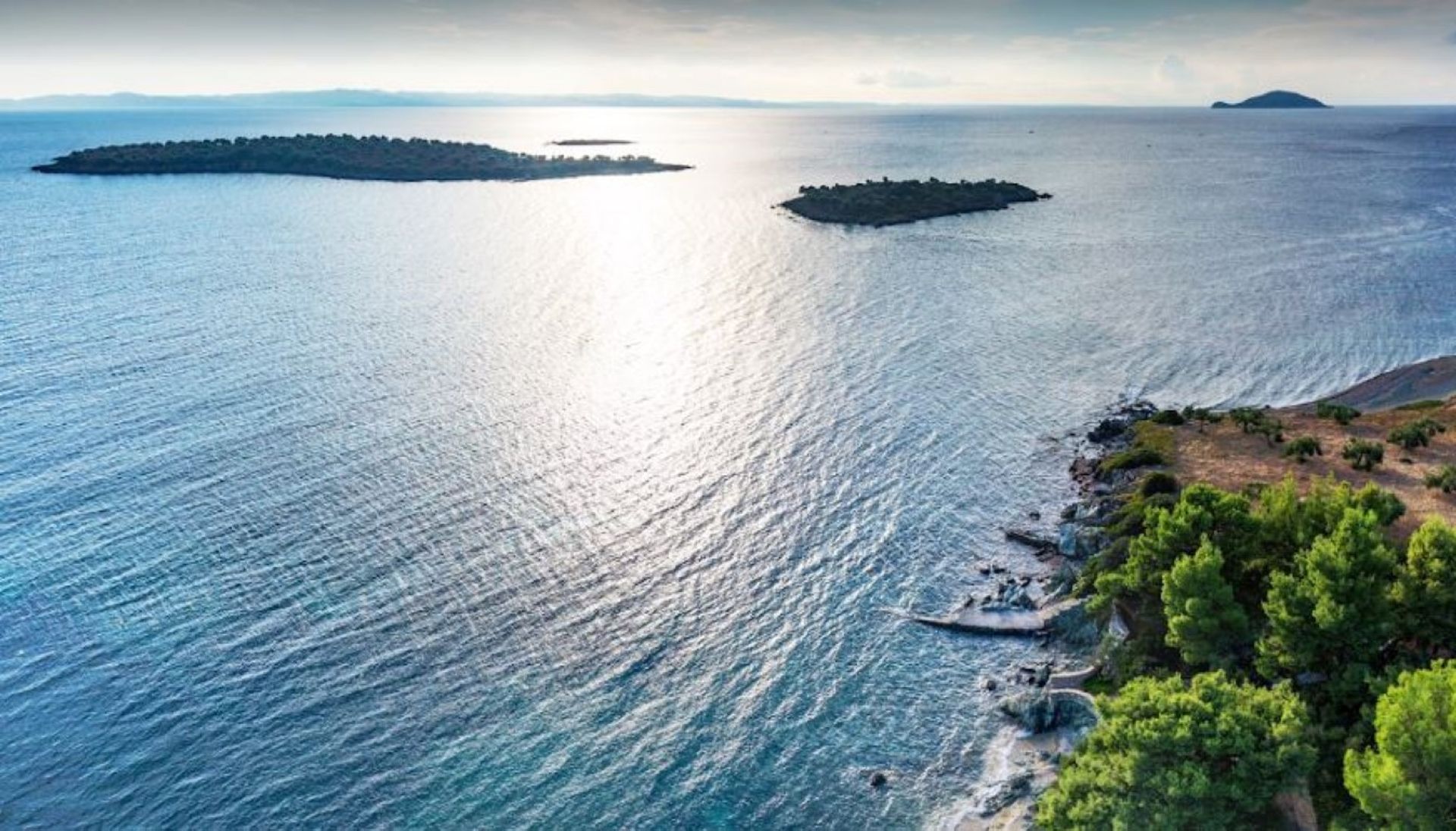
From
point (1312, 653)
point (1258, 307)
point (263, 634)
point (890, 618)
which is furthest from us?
point (1258, 307)

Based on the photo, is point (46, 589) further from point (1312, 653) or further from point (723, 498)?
point (1312, 653)

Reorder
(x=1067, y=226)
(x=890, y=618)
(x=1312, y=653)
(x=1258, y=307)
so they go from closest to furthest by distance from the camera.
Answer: (x=1312, y=653) → (x=890, y=618) → (x=1258, y=307) → (x=1067, y=226)

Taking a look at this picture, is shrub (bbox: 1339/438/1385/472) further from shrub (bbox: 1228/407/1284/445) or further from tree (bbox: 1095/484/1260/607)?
tree (bbox: 1095/484/1260/607)

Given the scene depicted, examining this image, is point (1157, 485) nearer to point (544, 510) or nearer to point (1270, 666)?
point (1270, 666)

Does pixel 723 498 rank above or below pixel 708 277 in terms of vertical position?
below

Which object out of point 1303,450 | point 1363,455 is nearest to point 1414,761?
point 1363,455

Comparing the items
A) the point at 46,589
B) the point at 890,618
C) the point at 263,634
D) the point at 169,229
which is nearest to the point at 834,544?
the point at 890,618

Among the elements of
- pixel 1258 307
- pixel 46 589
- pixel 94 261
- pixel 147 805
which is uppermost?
pixel 94 261
